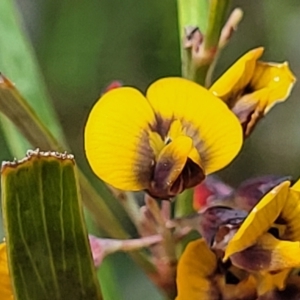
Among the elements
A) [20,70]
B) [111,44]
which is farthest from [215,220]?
[111,44]

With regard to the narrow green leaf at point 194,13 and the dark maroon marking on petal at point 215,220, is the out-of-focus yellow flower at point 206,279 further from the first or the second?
the narrow green leaf at point 194,13

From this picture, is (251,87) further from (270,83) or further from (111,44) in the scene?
(111,44)

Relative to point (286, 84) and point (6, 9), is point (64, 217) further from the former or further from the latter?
point (6, 9)

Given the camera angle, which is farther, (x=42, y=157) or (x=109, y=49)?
(x=109, y=49)

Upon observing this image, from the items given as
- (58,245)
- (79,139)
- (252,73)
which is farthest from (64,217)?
(79,139)

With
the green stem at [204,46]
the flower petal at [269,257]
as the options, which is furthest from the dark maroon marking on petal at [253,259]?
the green stem at [204,46]

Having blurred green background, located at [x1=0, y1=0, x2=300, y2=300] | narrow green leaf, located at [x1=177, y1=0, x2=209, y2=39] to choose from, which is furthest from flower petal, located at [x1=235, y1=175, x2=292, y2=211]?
blurred green background, located at [x1=0, y1=0, x2=300, y2=300]
